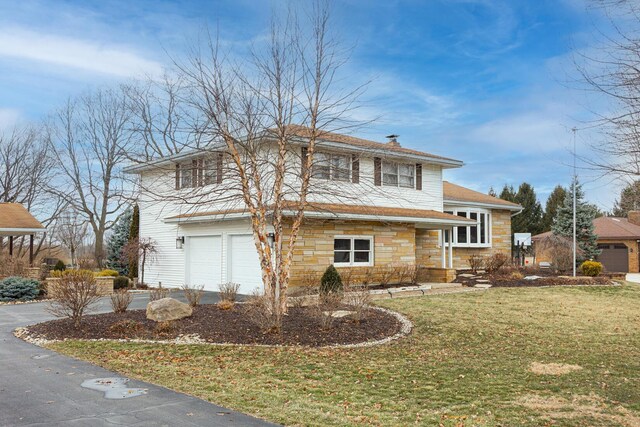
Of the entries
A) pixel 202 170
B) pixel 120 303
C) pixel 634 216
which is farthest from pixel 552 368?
pixel 634 216

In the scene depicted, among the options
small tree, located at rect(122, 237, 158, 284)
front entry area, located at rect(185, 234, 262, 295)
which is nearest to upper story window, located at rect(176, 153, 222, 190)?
front entry area, located at rect(185, 234, 262, 295)

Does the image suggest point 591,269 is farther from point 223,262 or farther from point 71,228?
point 71,228

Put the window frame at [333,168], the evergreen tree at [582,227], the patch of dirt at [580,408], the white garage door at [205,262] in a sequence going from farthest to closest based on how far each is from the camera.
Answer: the evergreen tree at [582,227] → the white garage door at [205,262] → the window frame at [333,168] → the patch of dirt at [580,408]

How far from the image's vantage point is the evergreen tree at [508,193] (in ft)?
154

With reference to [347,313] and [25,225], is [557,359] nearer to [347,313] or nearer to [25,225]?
[347,313]

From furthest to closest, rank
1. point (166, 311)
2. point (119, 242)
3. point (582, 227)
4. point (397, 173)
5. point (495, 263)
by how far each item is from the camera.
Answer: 1. point (582, 227)
2. point (119, 242)
3. point (495, 263)
4. point (397, 173)
5. point (166, 311)

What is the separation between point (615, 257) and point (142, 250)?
96.5 ft

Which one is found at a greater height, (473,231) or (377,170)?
(377,170)

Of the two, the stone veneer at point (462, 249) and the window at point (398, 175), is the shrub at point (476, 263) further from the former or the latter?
the window at point (398, 175)

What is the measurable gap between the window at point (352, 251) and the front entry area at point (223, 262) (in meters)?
2.82

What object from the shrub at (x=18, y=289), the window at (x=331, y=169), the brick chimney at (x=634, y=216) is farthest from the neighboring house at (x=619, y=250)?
the shrub at (x=18, y=289)

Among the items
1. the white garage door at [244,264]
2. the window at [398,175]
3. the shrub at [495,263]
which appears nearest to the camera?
the white garage door at [244,264]

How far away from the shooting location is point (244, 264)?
19.2 m

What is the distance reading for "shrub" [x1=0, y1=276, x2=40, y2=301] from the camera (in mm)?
18125
